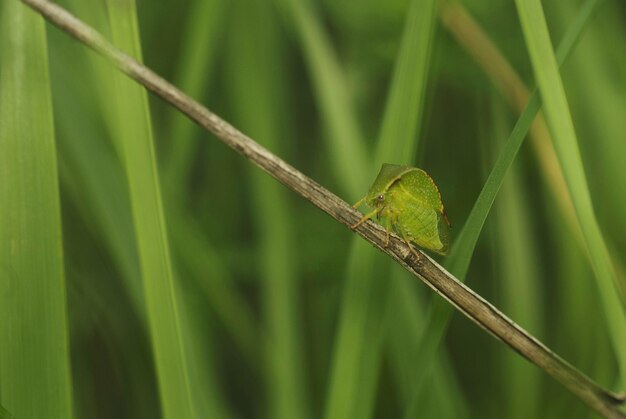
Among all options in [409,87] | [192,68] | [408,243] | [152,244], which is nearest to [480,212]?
[408,243]

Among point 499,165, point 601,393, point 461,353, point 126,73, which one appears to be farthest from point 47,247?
point 461,353

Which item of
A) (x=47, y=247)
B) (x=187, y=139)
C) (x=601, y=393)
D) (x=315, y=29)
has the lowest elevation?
(x=601, y=393)

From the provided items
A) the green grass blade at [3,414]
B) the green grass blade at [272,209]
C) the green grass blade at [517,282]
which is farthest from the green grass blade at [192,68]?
the green grass blade at [3,414]

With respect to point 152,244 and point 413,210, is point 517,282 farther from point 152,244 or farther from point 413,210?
point 152,244

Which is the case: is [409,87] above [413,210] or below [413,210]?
above

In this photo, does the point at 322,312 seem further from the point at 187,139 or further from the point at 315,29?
the point at 315,29

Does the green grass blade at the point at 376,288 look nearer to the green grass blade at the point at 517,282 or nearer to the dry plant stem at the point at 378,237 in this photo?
the dry plant stem at the point at 378,237
